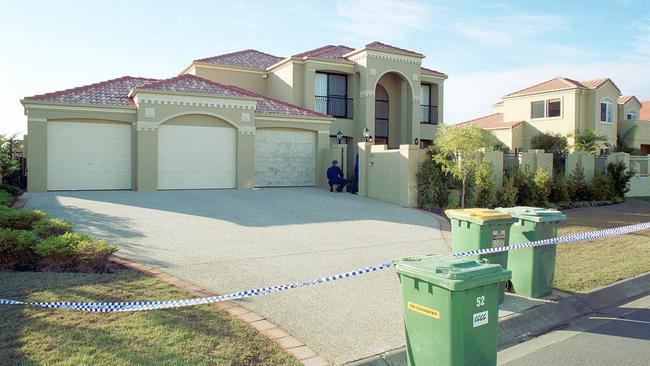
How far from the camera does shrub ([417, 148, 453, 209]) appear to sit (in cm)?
1702

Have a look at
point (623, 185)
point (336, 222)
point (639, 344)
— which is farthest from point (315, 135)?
point (639, 344)

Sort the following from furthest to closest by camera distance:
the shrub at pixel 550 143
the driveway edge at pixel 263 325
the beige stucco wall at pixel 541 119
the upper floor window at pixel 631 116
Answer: the upper floor window at pixel 631 116 → the beige stucco wall at pixel 541 119 → the shrub at pixel 550 143 → the driveway edge at pixel 263 325

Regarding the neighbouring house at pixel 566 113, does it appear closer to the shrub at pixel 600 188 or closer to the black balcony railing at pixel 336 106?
the black balcony railing at pixel 336 106

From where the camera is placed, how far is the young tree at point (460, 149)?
16.3 meters

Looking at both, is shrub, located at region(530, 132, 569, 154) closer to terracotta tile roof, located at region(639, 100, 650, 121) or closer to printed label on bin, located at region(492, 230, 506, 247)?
terracotta tile roof, located at region(639, 100, 650, 121)

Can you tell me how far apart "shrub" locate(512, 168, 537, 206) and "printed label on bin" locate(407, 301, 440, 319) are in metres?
15.4

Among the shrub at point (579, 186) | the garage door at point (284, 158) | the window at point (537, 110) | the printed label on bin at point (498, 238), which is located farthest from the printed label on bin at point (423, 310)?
the window at point (537, 110)

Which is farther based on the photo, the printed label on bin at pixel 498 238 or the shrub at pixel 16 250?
the shrub at pixel 16 250

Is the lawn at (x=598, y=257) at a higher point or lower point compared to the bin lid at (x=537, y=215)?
lower

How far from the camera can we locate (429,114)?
101 ft

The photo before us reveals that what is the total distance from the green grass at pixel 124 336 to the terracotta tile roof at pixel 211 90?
14.1 metres

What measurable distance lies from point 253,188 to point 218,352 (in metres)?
16.3

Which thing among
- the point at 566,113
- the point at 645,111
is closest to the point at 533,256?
the point at 566,113

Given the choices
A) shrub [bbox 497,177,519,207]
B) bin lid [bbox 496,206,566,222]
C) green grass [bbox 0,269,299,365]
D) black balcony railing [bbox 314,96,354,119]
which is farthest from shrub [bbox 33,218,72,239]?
black balcony railing [bbox 314,96,354,119]
